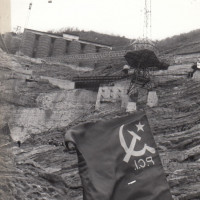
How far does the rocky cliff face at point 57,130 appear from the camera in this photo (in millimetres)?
15422

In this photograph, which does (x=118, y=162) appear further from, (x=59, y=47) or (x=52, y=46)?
(x=52, y=46)

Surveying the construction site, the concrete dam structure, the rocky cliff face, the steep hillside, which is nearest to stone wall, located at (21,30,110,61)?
the concrete dam structure

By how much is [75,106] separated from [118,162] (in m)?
22.5

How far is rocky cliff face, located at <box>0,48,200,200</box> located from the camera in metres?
15.4

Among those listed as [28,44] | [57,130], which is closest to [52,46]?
[28,44]

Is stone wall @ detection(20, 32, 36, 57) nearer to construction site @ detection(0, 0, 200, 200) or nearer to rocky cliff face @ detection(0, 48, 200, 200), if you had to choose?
construction site @ detection(0, 0, 200, 200)

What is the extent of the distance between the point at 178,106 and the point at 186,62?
1009 cm

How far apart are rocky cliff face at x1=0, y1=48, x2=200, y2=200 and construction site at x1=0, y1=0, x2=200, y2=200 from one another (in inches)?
1.4

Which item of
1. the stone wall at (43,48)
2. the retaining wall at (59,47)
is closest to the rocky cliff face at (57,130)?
the stone wall at (43,48)

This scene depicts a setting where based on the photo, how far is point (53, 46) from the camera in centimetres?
4575

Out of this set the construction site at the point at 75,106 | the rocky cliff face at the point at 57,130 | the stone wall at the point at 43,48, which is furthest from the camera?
the stone wall at the point at 43,48

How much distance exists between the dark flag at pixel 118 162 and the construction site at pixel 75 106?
8.37m

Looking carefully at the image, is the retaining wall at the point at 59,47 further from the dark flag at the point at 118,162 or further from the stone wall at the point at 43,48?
the dark flag at the point at 118,162

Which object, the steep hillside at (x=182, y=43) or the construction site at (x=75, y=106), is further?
the steep hillside at (x=182, y=43)
